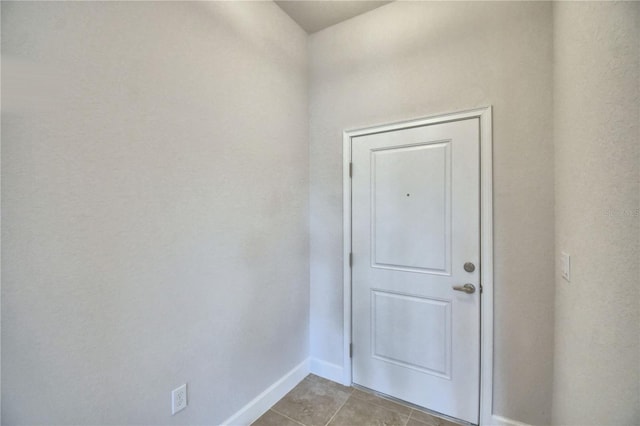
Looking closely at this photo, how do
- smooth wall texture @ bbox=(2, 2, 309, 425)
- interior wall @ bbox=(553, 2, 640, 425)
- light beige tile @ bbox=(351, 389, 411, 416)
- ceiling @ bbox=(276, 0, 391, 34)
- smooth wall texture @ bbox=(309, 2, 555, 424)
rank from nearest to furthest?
interior wall @ bbox=(553, 2, 640, 425) < smooth wall texture @ bbox=(2, 2, 309, 425) < smooth wall texture @ bbox=(309, 2, 555, 424) < light beige tile @ bbox=(351, 389, 411, 416) < ceiling @ bbox=(276, 0, 391, 34)

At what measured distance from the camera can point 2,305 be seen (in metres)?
0.89

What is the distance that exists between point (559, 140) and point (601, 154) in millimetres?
568

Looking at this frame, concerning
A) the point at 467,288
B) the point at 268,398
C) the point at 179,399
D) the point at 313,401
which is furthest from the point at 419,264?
the point at 179,399

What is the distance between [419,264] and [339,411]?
1.16m

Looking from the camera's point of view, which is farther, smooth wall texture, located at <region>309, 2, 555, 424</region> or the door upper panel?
the door upper panel

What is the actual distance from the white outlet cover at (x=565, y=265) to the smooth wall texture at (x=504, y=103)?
0.59 ft

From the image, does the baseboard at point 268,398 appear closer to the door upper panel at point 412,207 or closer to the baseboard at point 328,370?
the baseboard at point 328,370

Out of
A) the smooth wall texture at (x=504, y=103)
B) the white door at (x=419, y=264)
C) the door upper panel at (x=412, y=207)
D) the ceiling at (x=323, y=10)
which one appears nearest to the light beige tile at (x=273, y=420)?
the white door at (x=419, y=264)

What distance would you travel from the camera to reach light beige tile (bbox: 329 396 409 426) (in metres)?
1.78

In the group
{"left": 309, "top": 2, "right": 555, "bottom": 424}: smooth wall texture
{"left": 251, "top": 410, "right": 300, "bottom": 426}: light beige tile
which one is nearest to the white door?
{"left": 309, "top": 2, "right": 555, "bottom": 424}: smooth wall texture

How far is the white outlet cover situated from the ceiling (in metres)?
2.01

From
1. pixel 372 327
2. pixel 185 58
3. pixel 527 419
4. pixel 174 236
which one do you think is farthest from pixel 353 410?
pixel 185 58

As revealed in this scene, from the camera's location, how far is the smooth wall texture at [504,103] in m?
1.55

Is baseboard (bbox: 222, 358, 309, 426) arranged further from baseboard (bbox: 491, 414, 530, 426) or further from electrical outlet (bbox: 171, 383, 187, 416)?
baseboard (bbox: 491, 414, 530, 426)
